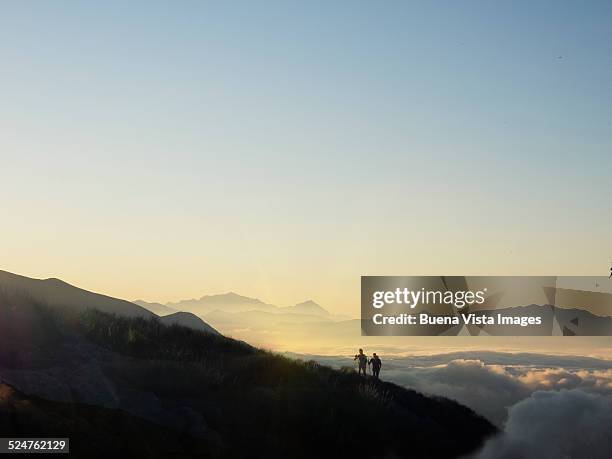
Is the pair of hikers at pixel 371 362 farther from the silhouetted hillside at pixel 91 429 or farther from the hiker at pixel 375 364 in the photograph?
the silhouetted hillside at pixel 91 429

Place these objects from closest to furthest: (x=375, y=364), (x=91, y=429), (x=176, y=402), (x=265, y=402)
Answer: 1. (x=91, y=429)
2. (x=176, y=402)
3. (x=265, y=402)
4. (x=375, y=364)

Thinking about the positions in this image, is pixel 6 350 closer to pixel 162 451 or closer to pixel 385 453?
pixel 162 451

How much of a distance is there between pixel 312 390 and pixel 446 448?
192 inches

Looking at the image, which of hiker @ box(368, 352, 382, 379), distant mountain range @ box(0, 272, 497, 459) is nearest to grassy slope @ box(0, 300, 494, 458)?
distant mountain range @ box(0, 272, 497, 459)

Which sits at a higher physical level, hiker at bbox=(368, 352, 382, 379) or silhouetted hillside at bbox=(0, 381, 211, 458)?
hiker at bbox=(368, 352, 382, 379)

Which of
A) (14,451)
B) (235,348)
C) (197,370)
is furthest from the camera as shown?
(235,348)

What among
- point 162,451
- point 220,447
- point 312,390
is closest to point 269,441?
point 220,447

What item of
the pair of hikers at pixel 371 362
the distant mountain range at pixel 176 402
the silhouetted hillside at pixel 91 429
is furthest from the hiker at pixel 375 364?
the silhouetted hillside at pixel 91 429

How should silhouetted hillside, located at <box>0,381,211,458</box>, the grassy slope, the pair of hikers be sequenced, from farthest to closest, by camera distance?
the pair of hikers < the grassy slope < silhouetted hillside, located at <box>0,381,211,458</box>

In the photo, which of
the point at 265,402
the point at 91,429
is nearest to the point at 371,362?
the point at 265,402

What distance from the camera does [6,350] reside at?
22438 mm

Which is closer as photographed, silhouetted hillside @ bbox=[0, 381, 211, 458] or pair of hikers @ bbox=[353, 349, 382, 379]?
silhouetted hillside @ bbox=[0, 381, 211, 458]

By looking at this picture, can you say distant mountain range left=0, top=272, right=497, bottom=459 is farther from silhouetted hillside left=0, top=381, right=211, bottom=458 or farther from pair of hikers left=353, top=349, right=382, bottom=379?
pair of hikers left=353, top=349, right=382, bottom=379

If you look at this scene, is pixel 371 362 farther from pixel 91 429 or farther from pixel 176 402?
pixel 91 429
